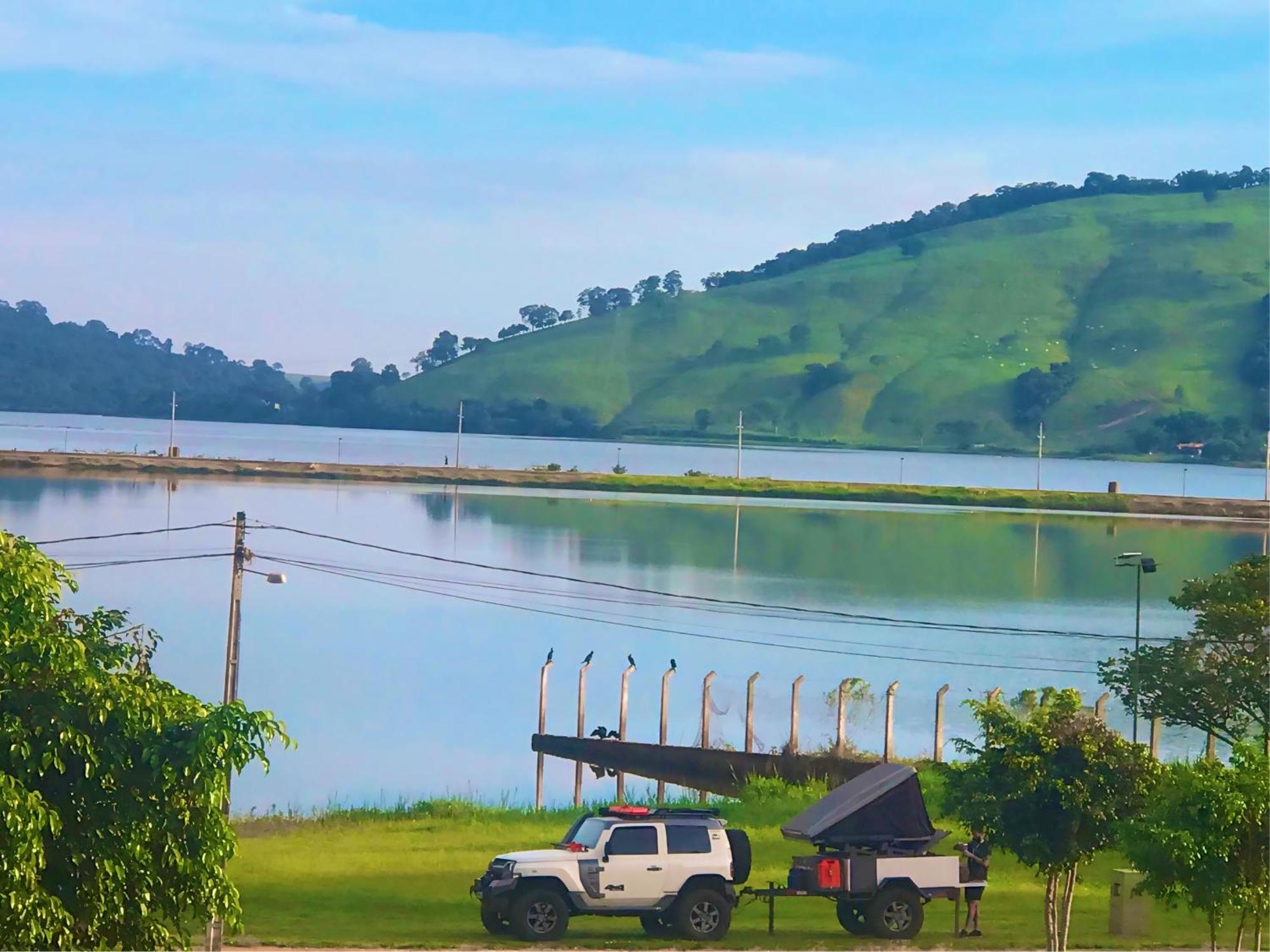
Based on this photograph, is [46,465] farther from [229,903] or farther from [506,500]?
[229,903]

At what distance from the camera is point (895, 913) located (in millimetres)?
22703

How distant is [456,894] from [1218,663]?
1435cm

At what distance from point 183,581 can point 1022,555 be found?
46.0 m

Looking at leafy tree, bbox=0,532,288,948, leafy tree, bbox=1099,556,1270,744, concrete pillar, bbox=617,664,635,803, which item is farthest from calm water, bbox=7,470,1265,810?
leafy tree, bbox=0,532,288,948

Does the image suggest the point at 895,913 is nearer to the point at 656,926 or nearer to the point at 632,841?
the point at 656,926

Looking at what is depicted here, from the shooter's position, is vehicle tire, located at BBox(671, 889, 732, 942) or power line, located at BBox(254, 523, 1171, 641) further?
power line, located at BBox(254, 523, 1171, 641)

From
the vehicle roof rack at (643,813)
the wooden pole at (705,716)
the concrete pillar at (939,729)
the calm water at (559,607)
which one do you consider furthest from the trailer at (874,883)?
the calm water at (559,607)

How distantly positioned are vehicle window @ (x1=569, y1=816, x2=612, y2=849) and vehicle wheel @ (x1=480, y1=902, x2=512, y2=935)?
49.8 inches

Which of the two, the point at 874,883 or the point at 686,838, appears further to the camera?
the point at 874,883

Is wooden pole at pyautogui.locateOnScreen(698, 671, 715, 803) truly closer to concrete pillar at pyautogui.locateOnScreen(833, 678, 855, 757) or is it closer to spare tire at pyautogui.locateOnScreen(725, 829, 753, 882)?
concrete pillar at pyautogui.locateOnScreen(833, 678, 855, 757)

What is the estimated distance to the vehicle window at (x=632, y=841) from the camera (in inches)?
854

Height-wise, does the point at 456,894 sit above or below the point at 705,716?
below

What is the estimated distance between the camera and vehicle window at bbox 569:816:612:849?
2183cm

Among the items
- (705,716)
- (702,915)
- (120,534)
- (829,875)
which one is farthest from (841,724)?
(120,534)
